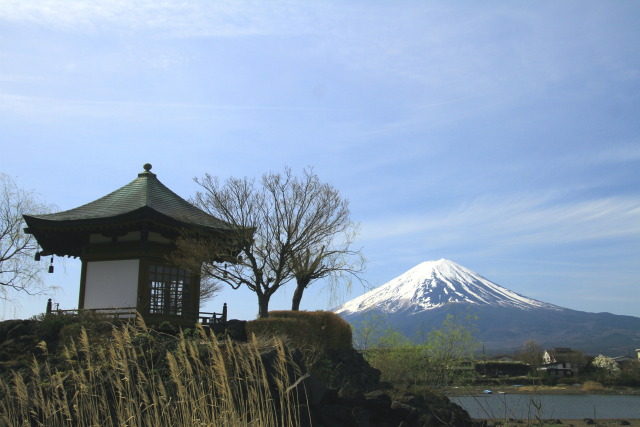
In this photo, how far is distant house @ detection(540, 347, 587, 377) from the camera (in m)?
66.2

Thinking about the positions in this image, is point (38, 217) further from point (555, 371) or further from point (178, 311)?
point (555, 371)

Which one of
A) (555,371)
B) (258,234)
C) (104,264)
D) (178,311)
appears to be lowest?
(555,371)

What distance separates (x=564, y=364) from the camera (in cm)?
6719

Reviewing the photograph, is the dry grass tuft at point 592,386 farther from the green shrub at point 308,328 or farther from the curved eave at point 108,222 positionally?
the curved eave at point 108,222

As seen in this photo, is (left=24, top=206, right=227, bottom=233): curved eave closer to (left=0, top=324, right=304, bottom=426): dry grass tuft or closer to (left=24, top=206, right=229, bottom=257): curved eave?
(left=24, top=206, right=229, bottom=257): curved eave

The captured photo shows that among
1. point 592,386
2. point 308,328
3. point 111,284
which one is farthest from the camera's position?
point 592,386

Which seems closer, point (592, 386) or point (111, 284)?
point (111, 284)

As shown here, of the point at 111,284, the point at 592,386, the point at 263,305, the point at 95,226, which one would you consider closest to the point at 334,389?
the point at 111,284

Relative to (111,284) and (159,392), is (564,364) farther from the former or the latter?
(159,392)

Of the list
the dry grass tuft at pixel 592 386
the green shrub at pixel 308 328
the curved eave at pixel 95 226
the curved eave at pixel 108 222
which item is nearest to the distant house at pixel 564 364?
the dry grass tuft at pixel 592 386

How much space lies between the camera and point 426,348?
72.5ft

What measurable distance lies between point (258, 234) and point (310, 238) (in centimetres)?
211

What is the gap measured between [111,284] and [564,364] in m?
61.4

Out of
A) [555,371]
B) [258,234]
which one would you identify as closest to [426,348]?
[258,234]
